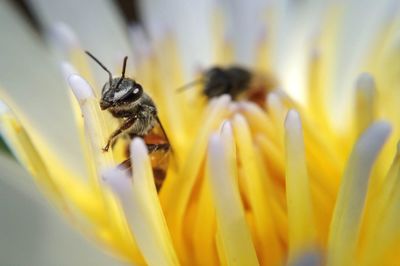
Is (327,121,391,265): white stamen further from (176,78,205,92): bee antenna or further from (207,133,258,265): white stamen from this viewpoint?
(176,78,205,92): bee antenna

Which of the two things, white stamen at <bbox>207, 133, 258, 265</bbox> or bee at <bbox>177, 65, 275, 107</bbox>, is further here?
bee at <bbox>177, 65, 275, 107</bbox>

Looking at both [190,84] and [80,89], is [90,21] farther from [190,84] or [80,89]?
[80,89]

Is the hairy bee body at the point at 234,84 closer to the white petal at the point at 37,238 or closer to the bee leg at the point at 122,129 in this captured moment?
the bee leg at the point at 122,129

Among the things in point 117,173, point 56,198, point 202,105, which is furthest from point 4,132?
point 202,105

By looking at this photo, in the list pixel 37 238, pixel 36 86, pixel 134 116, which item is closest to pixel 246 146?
pixel 134 116

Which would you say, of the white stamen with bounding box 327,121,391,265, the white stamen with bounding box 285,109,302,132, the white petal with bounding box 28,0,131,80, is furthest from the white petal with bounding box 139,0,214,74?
the white stamen with bounding box 327,121,391,265

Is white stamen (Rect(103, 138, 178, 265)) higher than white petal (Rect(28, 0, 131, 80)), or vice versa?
white petal (Rect(28, 0, 131, 80))

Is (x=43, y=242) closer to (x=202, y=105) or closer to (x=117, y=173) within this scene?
(x=117, y=173)

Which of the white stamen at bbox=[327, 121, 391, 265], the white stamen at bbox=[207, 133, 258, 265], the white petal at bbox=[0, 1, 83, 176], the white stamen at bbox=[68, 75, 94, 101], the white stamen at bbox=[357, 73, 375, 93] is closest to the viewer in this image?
the white stamen at bbox=[327, 121, 391, 265]
